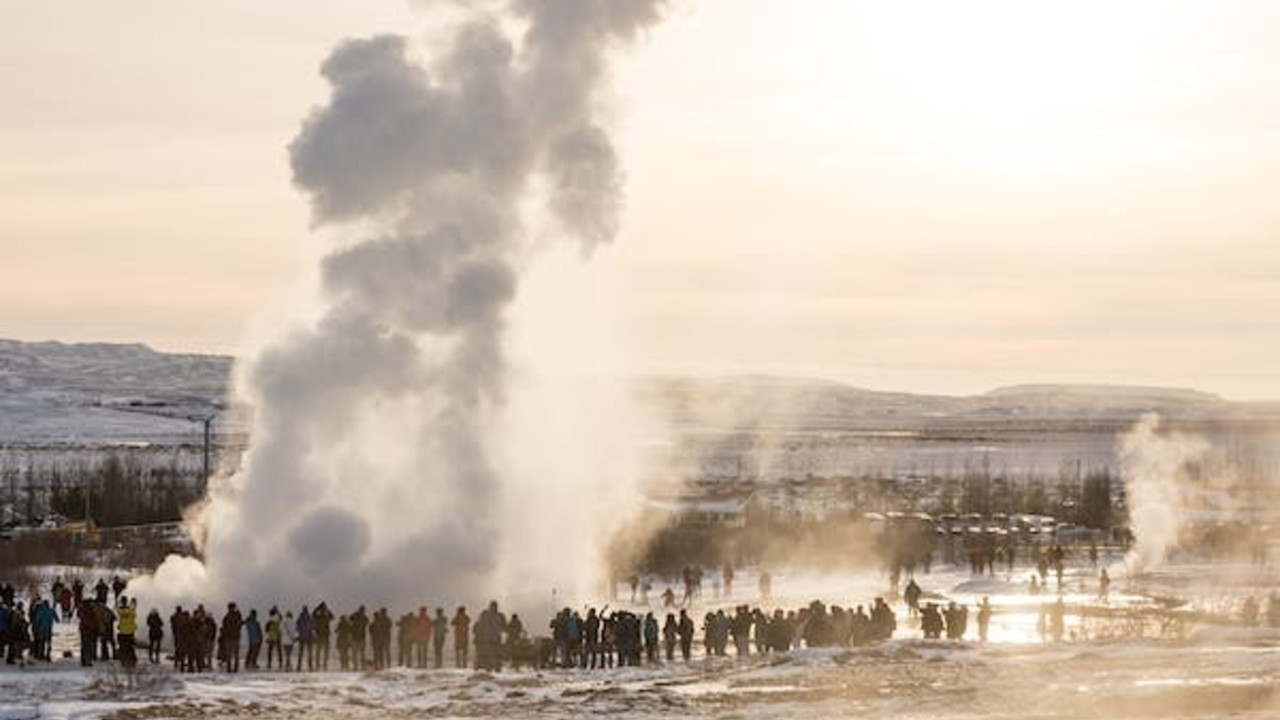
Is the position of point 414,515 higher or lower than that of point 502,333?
lower

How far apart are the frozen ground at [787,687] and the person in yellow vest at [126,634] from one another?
45 centimetres

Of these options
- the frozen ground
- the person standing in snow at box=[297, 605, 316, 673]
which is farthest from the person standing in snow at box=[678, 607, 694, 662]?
the person standing in snow at box=[297, 605, 316, 673]

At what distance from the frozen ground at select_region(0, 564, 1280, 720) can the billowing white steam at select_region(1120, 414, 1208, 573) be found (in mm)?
26997

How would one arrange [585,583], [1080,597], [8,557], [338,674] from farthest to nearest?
[8,557]
[1080,597]
[585,583]
[338,674]

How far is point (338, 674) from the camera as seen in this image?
3438 centimetres

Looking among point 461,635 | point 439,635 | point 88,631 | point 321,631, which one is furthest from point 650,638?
point 88,631

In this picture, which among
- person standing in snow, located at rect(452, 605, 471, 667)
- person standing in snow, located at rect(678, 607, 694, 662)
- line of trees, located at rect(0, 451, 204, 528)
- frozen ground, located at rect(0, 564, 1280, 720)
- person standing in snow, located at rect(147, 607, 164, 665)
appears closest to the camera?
frozen ground, located at rect(0, 564, 1280, 720)

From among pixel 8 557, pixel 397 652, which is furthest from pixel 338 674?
pixel 8 557

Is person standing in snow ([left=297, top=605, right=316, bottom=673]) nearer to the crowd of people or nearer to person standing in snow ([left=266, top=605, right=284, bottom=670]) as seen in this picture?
the crowd of people

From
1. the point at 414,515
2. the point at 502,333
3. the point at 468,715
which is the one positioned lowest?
the point at 468,715

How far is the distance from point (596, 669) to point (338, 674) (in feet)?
15.2

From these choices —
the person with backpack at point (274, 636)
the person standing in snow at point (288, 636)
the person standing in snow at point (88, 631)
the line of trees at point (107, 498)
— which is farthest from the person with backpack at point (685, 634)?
the line of trees at point (107, 498)

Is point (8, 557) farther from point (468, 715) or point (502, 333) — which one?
point (468, 715)

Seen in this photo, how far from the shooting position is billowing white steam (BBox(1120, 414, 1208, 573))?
68.4 m
